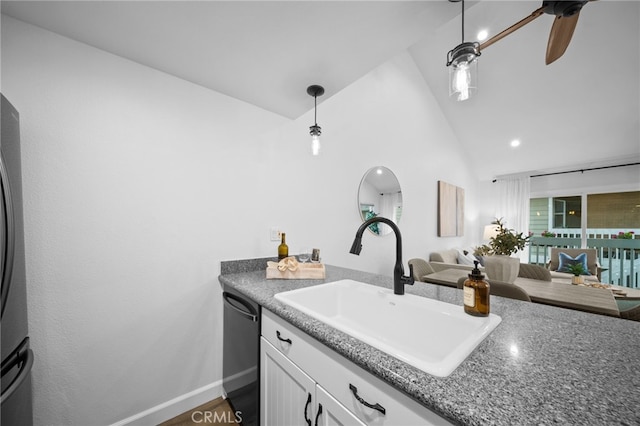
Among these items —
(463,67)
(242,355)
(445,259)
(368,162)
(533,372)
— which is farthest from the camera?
(445,259)

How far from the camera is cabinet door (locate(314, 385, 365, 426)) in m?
0.72

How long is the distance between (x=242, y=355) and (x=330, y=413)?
75 centimetres

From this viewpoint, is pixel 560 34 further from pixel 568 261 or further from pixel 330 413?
pixel 568 261

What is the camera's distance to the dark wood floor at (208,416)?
1.48 metres

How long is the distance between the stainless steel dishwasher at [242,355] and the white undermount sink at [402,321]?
0.89 ft

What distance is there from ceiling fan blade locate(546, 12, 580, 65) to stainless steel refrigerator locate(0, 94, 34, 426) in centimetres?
211

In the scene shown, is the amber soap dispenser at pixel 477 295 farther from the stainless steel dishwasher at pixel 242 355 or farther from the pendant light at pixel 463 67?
the stainless steel dishwasher at pixel 242 355

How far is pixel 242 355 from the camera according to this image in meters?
1.36

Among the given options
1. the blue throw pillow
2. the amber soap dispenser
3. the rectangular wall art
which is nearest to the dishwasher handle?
the amber soap dispenser

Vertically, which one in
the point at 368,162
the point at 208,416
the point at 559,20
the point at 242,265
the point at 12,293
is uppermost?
the point at 559,20

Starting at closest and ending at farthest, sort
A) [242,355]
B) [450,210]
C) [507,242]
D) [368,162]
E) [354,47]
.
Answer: [354,47] < [242,355] < [507,242] < [368,162] < [450,210]

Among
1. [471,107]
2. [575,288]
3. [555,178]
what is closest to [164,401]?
A: [575,288]

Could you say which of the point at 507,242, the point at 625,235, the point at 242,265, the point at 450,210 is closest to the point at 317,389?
the point at 242,265

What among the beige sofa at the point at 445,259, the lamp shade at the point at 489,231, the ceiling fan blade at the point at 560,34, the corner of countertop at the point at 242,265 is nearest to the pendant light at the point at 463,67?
the ceiling fan blade at the point at 560,34
